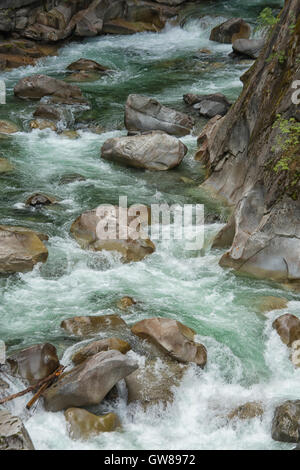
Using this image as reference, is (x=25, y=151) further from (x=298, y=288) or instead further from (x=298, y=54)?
(x=298, y=288)

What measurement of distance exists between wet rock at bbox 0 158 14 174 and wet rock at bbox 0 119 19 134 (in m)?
1.76

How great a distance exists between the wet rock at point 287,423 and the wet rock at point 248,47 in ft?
49.9

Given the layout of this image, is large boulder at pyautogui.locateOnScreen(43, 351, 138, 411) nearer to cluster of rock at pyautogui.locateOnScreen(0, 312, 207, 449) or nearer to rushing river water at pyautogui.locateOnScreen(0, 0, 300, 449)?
cluster of rock at pyautogui.locateOnScreen(0, 312, 207, 449)

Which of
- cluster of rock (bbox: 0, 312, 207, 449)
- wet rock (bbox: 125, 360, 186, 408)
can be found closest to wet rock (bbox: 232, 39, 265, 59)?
cluster of rock (bbox: 0, 312, 207, 449)

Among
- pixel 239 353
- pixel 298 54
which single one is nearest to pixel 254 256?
pixel 239 353

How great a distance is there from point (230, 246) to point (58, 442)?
471 centimetres

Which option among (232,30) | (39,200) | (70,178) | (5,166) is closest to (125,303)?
(39,200)

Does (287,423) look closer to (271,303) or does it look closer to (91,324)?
(271,303)

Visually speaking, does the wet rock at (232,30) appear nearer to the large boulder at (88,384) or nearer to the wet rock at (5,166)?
the wet rock at (5,166)

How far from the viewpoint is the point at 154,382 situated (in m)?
6.86

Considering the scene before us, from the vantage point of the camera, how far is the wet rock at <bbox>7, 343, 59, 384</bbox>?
22.1ft

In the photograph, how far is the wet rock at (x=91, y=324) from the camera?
24.9ft

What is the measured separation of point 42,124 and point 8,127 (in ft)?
2.61
